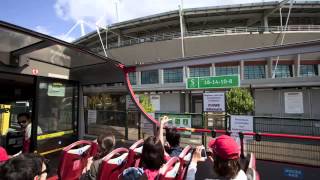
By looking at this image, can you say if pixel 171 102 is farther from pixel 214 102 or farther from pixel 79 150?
pixel 79 150

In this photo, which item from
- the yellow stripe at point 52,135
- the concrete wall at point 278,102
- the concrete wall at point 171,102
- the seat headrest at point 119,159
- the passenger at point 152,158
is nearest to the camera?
the passenger at point 152,158

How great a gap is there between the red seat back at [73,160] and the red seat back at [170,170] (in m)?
1.97

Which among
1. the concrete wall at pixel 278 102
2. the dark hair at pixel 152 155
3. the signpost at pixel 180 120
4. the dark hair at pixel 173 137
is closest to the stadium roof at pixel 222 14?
the concrete wall at pixel 278 102

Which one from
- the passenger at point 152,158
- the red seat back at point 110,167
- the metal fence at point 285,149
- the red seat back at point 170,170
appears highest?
the passenger at point 152,158

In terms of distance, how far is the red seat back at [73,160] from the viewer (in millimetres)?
4309

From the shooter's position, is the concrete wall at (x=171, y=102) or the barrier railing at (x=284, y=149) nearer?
the barrier railing at (x=284, y=149)

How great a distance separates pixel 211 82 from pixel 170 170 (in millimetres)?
6255

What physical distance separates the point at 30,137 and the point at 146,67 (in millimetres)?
2944

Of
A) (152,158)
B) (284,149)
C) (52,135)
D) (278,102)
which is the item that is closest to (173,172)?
(152,158)

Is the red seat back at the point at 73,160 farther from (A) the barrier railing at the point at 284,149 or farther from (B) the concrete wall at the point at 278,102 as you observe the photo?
(B) the concrete wall at the point at 278,102

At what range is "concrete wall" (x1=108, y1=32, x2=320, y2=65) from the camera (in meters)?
33.7

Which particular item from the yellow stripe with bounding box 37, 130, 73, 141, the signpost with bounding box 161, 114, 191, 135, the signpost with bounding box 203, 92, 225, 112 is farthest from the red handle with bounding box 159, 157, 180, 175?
the signpost with bounding box 161, 114, 191, 135

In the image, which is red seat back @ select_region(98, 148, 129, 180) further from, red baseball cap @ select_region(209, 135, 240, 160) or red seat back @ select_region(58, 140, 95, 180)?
red baseball cap @ select_region(209, 135, 240, 160)

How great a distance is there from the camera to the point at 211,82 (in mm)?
8883
